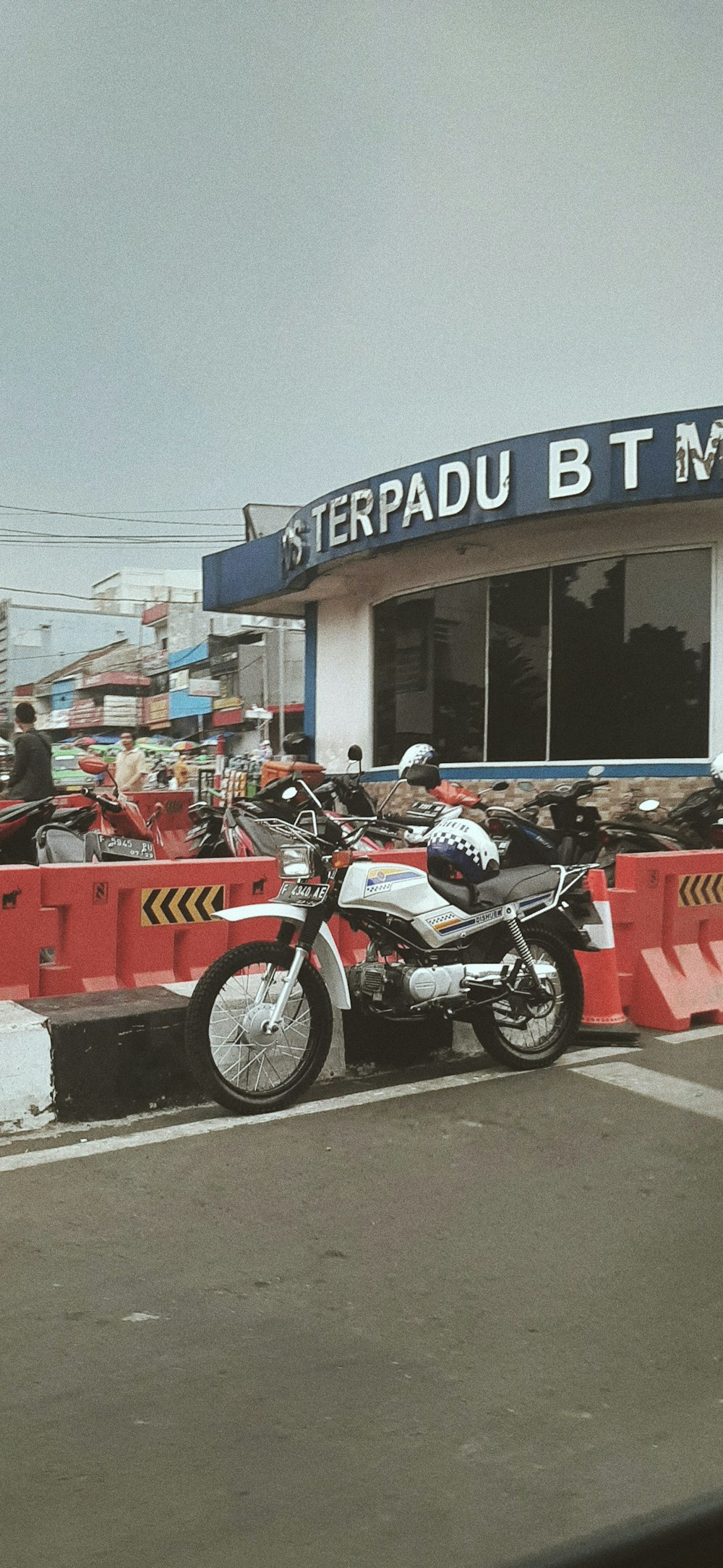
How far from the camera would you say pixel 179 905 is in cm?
655

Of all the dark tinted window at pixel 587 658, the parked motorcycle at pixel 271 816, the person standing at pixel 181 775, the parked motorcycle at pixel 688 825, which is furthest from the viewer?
the person standing at pixel 181 775

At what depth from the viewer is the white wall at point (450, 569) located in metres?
13.9

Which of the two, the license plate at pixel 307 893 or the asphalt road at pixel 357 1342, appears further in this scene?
the license plate at pixel 307 893

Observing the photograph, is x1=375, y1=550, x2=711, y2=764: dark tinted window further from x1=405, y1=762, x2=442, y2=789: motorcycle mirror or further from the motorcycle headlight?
the motorcycle headlight

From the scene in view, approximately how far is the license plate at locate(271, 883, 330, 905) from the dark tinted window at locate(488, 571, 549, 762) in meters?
10.1

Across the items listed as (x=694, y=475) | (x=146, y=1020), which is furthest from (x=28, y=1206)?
(x=694, y=475)

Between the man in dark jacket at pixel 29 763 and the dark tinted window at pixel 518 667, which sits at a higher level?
the dark tinted window at pixel 518 667

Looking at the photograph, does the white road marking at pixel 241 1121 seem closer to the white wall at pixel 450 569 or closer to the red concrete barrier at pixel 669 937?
the red concrete barrier at pixel 669 937

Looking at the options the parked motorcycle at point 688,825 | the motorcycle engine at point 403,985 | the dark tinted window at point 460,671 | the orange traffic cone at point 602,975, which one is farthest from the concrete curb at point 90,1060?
the dark tinted window at point 460,671

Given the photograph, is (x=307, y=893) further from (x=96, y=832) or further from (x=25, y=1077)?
(x=96, y=832)

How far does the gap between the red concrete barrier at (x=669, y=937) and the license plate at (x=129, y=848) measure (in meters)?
3.67

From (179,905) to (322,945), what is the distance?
139 cm

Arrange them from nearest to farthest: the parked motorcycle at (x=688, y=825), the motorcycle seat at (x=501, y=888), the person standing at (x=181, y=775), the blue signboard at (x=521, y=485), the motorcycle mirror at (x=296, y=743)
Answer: the motorcycle seat at (x=501, y=888), the motorcycle mirror at (x=296, y=743), the parked motorcycle at (x=688, y=825), the blue signboard at (x=521, y=485), the person standing at (x=181, y=775)

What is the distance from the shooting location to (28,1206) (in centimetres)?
405
